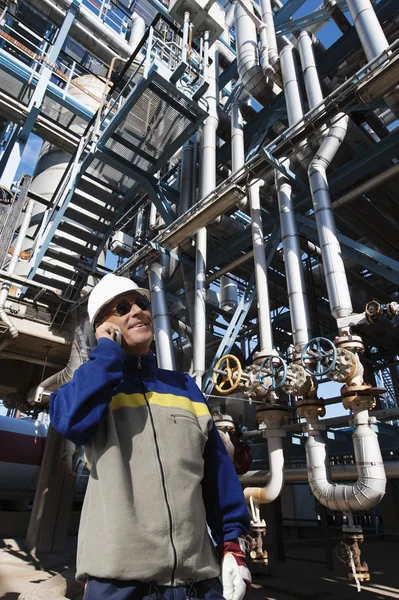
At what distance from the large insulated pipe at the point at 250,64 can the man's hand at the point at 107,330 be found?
29.8ft

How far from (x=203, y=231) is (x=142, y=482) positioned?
733 centimetres

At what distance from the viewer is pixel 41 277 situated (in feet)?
35.4

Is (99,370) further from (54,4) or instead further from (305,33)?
(54,4)

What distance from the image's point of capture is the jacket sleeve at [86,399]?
167 cm

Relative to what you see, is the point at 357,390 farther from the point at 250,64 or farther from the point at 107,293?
the point at 250,64

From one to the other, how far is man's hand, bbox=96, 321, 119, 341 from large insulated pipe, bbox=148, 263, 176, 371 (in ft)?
19.7

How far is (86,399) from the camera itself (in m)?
1.66

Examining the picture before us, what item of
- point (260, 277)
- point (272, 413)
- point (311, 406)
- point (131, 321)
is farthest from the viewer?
point (260, 277)

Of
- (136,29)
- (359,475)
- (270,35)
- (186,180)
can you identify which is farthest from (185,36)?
(136,29)

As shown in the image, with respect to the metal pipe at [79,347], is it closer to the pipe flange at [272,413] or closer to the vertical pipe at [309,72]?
the pipe flange at [272,413]

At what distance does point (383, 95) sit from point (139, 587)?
6792 millimetres

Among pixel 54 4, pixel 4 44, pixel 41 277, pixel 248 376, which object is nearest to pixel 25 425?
pixel 41 277

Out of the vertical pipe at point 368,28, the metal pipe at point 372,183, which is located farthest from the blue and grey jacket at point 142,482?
the vertical pipe at point 368,28

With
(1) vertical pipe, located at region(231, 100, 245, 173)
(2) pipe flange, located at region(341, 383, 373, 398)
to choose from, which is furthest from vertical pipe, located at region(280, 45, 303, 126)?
(2) pipe flange, located at region(341, 383, 373, 398)
